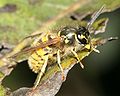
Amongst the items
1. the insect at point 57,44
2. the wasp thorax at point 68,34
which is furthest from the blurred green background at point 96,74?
the wasp thorax at point 68,34

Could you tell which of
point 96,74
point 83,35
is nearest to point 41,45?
point 83,35

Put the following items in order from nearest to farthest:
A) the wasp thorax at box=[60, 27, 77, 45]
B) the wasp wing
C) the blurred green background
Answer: the wasp wing
the wasp thorax at box=[60, 27, 77, 45]
the blurred green background

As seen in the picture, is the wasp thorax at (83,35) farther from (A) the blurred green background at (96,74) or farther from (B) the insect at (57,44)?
(A) the blurred green background at (96,74)

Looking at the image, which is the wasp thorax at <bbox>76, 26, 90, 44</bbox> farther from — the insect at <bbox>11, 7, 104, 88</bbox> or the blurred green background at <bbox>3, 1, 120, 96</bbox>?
the blurred green background at <bbox>3, 1, 120, 96</bbox>

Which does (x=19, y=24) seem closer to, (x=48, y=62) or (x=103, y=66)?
(x=48, y=62)

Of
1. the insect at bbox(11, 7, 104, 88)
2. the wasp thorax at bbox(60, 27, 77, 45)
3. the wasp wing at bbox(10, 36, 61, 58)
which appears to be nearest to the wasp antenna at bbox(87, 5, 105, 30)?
the insect at bbox(11, 7, 104, 88)

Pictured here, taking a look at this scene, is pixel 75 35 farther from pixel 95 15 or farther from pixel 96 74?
pixel 96 74

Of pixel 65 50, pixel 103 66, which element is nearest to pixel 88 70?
pixel 103 66
